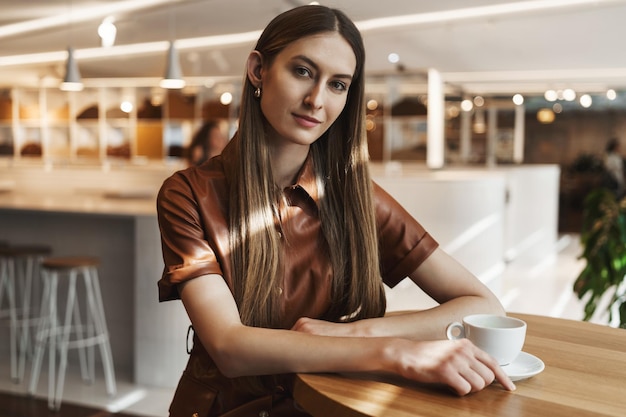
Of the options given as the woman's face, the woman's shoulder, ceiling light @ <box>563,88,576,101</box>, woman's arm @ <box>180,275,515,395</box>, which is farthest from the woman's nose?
ceiling light @ <box>563,88,576,101</box>

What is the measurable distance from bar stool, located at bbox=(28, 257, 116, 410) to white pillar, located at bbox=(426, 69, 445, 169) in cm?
676

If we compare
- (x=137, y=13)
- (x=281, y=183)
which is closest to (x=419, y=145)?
(x=137, y=13)

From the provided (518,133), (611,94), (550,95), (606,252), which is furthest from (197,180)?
(518,133)

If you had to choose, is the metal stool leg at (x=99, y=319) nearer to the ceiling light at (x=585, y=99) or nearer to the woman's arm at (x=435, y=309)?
the woman's arm at (x=435, y=309)

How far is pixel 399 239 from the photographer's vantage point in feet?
4.76

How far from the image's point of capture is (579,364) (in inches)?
43.1

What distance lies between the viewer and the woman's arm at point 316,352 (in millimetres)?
951

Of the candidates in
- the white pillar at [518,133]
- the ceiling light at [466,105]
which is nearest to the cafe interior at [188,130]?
the ceiling light at [466,105]

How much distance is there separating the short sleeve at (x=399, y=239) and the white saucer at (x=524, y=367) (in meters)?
0.37

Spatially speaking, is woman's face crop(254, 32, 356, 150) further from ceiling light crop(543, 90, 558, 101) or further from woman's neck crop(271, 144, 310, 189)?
ceiling light crop(543, 90, 558, 101)

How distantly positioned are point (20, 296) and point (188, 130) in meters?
6.09

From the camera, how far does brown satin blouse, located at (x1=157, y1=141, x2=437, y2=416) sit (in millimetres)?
1223

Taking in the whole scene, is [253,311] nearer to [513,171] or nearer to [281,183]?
[281,183]

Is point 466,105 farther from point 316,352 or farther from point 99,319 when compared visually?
point 316,352
